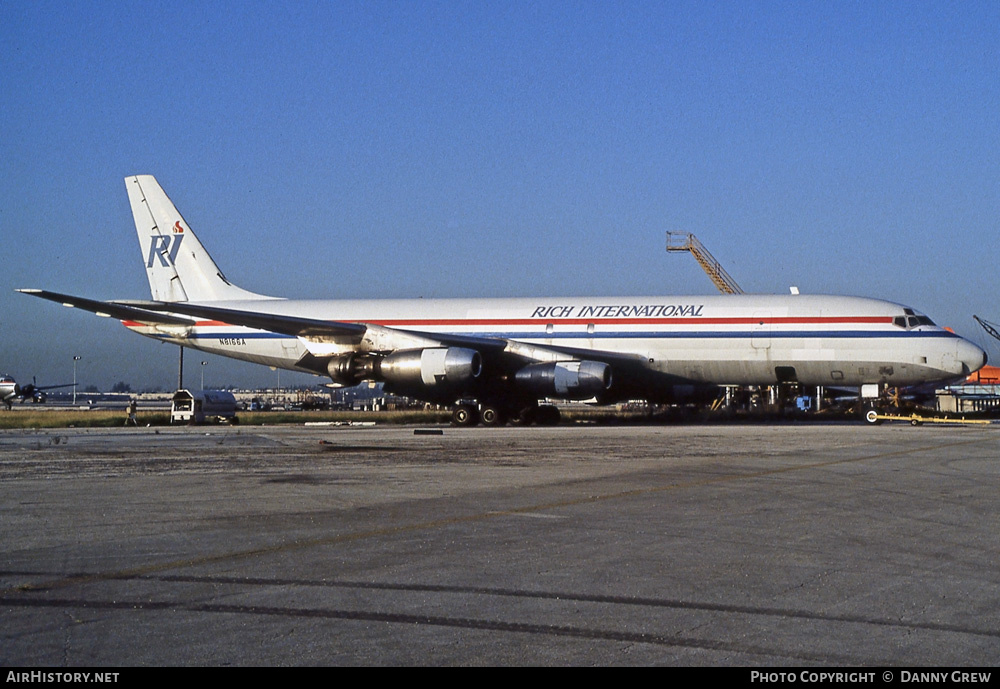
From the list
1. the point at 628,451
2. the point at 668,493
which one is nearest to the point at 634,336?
the point at 628,451

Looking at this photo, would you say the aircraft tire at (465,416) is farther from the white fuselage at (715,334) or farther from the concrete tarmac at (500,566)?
the concrete tarmac at (500,566)

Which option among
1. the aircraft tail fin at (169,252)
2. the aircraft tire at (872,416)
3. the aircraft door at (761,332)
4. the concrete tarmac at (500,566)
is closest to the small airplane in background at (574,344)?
the aircraft door at (761,332)

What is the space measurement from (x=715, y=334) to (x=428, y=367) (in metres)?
9.02

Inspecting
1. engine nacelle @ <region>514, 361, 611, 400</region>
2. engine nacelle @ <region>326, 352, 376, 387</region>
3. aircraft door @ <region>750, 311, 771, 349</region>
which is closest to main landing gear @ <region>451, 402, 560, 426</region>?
engine nacelle @ <region>514, 361, 611, 400</region>

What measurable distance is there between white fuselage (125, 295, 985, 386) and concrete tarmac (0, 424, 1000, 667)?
1566 centimetres

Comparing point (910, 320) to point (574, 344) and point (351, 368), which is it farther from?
point (351, 368)

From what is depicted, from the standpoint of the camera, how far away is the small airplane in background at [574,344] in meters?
28.6

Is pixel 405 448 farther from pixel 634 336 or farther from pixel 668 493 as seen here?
pixel 634 336

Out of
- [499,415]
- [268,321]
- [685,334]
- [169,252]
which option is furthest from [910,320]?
[169,252]

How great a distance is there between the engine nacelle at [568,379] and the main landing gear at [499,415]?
2.42 metres

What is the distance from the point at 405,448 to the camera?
60.7 feet

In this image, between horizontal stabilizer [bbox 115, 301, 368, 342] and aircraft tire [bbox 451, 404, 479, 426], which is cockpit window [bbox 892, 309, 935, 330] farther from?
horizontal stabilizer [bbox 115, 301, 368, 342]

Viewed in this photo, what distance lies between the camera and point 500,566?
258 inches

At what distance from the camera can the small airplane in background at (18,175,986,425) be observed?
1126 inches
